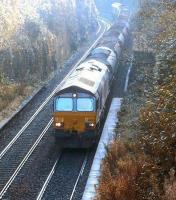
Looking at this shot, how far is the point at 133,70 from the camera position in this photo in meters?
31.4

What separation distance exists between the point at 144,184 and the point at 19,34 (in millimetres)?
22200

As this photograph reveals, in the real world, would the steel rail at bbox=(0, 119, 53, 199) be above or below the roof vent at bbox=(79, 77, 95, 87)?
below

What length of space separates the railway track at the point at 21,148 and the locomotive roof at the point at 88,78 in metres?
2.76

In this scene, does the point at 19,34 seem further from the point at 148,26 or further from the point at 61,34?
the point at 61,34

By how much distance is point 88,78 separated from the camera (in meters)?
20.4

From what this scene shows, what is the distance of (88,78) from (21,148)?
169 inches

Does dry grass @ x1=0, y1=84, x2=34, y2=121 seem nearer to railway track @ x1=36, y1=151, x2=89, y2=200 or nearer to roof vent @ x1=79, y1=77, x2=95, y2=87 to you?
roof vent @ x1=79, y1=77, x2=95, y2=87

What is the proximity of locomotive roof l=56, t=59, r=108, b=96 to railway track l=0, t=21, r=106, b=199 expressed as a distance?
109 inches

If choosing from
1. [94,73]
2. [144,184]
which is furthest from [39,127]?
[144,184]

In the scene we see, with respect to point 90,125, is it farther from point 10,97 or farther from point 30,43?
point 30,43

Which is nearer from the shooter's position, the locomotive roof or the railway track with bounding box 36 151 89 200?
the railway track with bounding box 36 151 89 200

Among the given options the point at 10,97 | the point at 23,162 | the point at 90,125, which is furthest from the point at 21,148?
the point at 10,97

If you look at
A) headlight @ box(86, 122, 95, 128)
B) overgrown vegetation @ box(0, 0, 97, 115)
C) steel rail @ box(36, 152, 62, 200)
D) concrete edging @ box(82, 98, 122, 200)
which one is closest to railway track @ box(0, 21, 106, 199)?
steel rail @ box(36, 152, 62, 200)

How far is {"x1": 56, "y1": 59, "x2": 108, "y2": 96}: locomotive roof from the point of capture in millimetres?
19114
